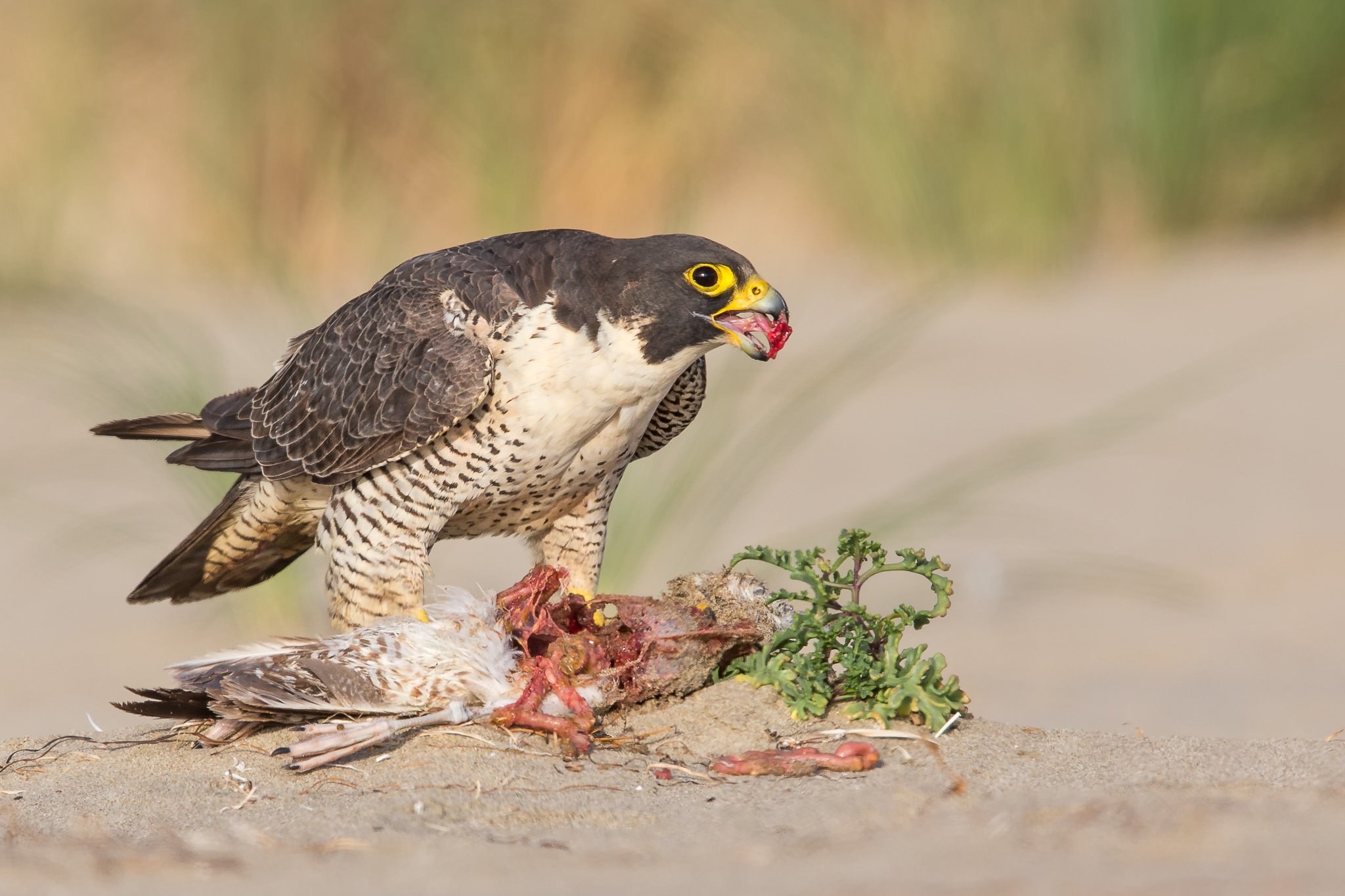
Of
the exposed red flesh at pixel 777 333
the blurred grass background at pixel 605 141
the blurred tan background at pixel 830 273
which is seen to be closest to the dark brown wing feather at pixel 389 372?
the exposed red flesh at pixel 777 333

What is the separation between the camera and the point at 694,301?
4227 mm

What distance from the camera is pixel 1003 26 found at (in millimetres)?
10578

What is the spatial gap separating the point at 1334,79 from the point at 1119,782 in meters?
8.44

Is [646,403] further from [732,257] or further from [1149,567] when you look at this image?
[1149,567]

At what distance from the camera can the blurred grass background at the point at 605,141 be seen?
34.0ft

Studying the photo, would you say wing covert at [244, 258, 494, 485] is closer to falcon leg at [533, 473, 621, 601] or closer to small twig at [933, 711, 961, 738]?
falcon leg at [533, 473, 621, 601]

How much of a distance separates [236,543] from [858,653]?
2.18 meters

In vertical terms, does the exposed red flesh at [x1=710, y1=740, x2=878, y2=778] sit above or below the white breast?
below

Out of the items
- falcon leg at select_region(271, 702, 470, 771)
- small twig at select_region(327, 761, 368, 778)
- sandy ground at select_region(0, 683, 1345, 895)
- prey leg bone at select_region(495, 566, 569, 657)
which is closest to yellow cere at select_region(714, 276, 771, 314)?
prey leg bone at select_region(495, 566, 569, 657)

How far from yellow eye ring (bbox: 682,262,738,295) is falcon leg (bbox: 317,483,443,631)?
0.92 meters

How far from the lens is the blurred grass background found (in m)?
10.4

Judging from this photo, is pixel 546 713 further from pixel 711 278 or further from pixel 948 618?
pixel 948 618

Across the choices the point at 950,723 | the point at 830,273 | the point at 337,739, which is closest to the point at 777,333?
the point at 950,723

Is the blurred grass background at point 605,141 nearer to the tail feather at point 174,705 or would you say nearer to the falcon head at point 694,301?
the falcon head at point 694,301
